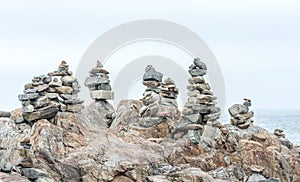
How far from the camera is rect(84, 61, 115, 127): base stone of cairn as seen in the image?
46312 millimetres

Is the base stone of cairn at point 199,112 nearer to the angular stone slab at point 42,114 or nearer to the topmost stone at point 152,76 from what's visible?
the topmost stone at point 152,76

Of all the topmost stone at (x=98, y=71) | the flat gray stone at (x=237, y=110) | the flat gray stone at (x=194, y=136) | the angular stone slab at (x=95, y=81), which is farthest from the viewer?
the topmost stone at (x=98, y=71)

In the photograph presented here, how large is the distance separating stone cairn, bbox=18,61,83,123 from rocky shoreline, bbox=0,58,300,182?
0.07 m

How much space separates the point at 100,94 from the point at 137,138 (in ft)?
19.5

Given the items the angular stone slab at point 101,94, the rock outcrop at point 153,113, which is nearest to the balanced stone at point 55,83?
the angular stone slab at point 101,94

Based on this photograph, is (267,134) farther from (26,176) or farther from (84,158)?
(26,176)

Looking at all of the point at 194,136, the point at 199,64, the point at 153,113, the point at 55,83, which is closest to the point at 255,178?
the point at 194,136

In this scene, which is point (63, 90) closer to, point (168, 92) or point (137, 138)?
point (137, 138)

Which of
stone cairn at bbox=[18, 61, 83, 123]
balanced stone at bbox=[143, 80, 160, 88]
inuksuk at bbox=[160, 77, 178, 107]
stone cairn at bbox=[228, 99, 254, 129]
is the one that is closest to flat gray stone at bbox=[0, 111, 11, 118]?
stone cairn at bbox=[18, 61, 83, 123]

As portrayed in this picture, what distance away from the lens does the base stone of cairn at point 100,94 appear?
46.3 metres

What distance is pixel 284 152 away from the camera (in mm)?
43500

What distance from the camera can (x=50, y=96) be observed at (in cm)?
4088

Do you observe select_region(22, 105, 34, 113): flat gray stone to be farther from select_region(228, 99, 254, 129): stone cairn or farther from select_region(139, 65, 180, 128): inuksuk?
select_region(228, 99, 254, 129): stone cairn

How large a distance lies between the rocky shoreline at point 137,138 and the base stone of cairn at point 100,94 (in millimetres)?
82
